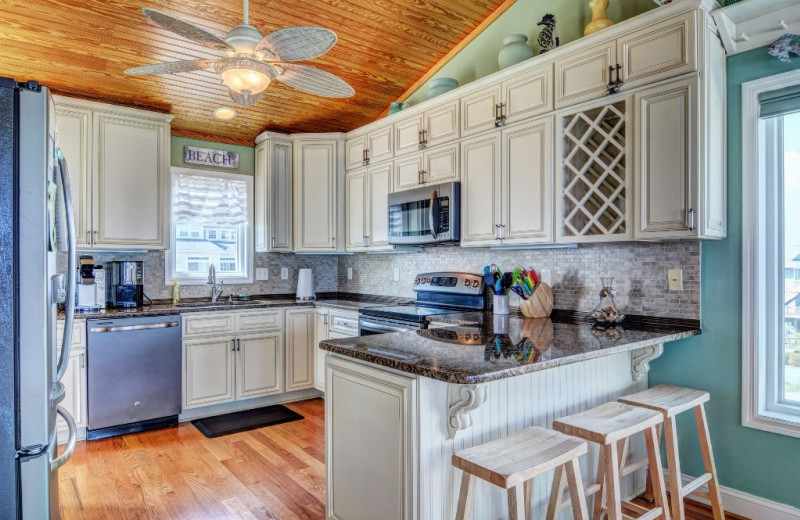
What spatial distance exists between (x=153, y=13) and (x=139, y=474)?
246cm

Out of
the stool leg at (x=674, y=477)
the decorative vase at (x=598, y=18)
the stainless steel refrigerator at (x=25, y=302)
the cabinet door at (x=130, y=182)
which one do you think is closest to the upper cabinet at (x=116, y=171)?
the cabinet door at (x=130, y=182)

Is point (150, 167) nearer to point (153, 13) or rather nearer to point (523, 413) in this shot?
point (153, 13)

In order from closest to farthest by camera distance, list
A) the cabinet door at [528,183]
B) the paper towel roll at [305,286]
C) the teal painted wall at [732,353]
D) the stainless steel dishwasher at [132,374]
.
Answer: the teal painted wall at [732,353] → the cabinet door at [528,183] → the stainless steel dishwasher at [132,374] → the paper towel roll at [305,286]

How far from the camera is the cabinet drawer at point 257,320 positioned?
13.0ft

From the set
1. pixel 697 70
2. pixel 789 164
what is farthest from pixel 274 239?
pixel 789 164

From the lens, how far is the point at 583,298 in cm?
290

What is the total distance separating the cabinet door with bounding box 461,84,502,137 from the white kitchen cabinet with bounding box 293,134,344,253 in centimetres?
152

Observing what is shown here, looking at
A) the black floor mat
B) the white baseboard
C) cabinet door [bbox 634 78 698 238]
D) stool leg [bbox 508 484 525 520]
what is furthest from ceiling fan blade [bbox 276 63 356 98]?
the white baseboard

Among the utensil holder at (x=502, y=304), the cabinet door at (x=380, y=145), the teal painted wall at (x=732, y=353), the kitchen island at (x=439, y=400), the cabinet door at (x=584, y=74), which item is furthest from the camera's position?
the cabinet door at (x=380, y=145)

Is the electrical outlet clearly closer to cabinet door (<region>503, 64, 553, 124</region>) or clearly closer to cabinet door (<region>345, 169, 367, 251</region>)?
cabinet door (<region>503, 64, 553, 124</region>)

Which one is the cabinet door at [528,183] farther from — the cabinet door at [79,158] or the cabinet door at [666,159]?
the cabinet door at [79,158]

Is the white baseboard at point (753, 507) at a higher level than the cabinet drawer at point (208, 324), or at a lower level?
lower

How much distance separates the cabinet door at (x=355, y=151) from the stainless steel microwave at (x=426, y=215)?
64cm

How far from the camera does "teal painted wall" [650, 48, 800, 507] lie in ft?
7.49
